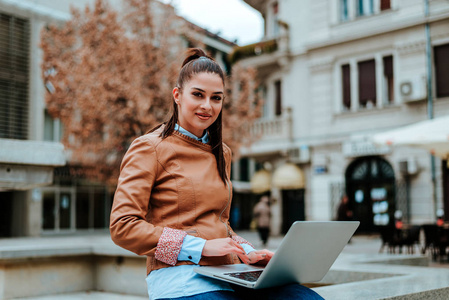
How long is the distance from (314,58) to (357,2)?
272 cm

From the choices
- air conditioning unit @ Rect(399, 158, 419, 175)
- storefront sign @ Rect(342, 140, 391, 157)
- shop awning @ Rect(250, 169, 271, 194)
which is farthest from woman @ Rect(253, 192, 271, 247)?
shop awning @ Rect(250, 169, 271, 194)

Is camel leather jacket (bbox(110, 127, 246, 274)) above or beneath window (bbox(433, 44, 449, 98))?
beneath

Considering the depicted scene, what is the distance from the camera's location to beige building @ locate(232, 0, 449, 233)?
19141 mm

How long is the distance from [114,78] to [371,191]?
10.1 metres

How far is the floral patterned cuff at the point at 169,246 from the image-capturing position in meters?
2.18

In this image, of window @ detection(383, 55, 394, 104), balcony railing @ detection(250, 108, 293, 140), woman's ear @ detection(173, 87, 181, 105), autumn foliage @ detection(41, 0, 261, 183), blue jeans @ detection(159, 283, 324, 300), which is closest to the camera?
blue jeans @ detection(159, 283, 324, 300)

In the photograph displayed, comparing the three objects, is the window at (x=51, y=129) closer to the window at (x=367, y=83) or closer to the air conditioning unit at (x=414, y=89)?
the window at (x=367, y=83)

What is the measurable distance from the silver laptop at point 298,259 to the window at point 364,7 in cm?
1983

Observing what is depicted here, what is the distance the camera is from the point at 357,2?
21.1m

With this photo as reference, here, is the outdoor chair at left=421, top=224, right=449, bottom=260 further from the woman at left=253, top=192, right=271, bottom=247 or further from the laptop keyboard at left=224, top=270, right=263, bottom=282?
the laptop keyboard at left=224, top=270, right=263, bottom=282

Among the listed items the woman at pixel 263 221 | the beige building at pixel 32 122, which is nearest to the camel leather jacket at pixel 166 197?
the woman at pixel 263 221

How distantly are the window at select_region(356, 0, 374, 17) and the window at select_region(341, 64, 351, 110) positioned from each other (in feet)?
6.64

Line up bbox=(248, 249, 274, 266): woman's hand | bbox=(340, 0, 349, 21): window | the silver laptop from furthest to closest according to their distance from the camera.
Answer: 1. bbox=(340, 0, 349, 21): window
2. bbox=(248, 249, 274, 266): woman's hand
3. the silver laptop

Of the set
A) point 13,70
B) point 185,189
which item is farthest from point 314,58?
point 185,189
